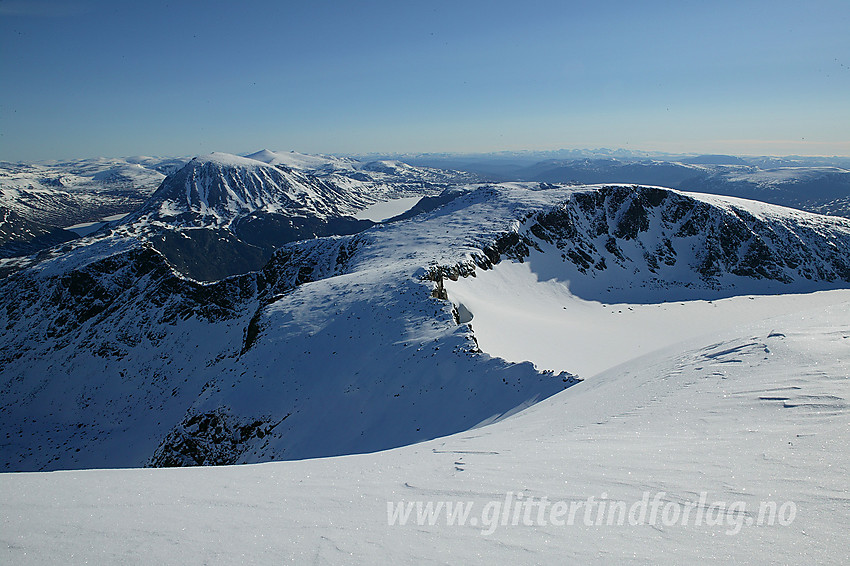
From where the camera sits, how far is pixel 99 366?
41875mm

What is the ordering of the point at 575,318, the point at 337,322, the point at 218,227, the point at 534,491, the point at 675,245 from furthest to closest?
the point at 218,227, the point at 675,245, the point at 575,318, the point at 337,322, the point at 534,491

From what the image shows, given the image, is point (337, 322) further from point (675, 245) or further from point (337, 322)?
point (675, 245)

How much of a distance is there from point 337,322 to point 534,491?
20.5 meters

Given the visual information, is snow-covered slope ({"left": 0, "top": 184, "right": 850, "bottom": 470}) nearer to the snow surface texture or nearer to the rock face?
the rock face

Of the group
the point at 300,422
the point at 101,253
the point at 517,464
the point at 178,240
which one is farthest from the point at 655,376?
the point at 178,240

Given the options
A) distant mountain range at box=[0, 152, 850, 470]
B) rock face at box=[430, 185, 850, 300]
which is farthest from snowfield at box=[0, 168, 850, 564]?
rock face at box=[430, 185, 850, 300]

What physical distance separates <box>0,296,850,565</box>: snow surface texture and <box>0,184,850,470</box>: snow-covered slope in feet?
26.6

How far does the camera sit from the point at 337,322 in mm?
24031

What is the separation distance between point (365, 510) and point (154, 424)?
131ft

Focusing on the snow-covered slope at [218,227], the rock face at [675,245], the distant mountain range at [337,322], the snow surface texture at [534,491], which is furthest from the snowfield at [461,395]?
the snow-covered slope at [218,227]

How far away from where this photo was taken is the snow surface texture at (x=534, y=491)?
3.60m

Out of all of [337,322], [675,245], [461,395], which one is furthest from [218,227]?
[461,395]

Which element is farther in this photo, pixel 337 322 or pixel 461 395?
pixel 337 322

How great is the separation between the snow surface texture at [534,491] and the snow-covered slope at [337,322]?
810 centimetres
